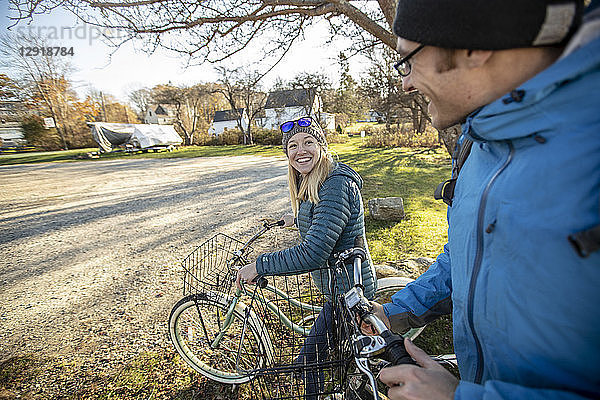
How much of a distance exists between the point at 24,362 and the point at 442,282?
4.22 meters

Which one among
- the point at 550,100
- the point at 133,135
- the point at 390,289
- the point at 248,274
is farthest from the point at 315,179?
the point at 133,135

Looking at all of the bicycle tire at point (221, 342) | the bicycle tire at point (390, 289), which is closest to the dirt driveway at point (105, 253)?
the bicycle tire at point (221, 342)

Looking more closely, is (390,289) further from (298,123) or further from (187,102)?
(187,102)

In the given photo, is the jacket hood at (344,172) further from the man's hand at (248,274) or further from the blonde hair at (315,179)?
the man's hand at (248,274)

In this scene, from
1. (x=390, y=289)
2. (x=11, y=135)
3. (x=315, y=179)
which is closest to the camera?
(x=315, y=179)

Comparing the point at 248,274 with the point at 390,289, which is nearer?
the point at 248,274

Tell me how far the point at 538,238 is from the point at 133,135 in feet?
106

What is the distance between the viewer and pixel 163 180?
1280 cm

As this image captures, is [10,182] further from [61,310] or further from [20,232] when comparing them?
[61,310]

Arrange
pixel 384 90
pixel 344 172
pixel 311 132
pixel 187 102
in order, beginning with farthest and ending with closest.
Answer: pixel 187 102 < pixel 384 90 < pixel 311 132 < pixel 344 172

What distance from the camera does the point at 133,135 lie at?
1091 inches

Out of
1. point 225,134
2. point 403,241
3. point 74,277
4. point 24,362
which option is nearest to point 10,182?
point 74,277

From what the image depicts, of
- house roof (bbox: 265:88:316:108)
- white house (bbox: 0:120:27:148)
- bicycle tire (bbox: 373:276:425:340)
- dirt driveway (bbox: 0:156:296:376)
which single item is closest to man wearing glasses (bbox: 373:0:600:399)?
bicycle tire (bbox: 373:276:425:340)

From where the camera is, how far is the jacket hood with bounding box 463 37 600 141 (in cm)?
65
